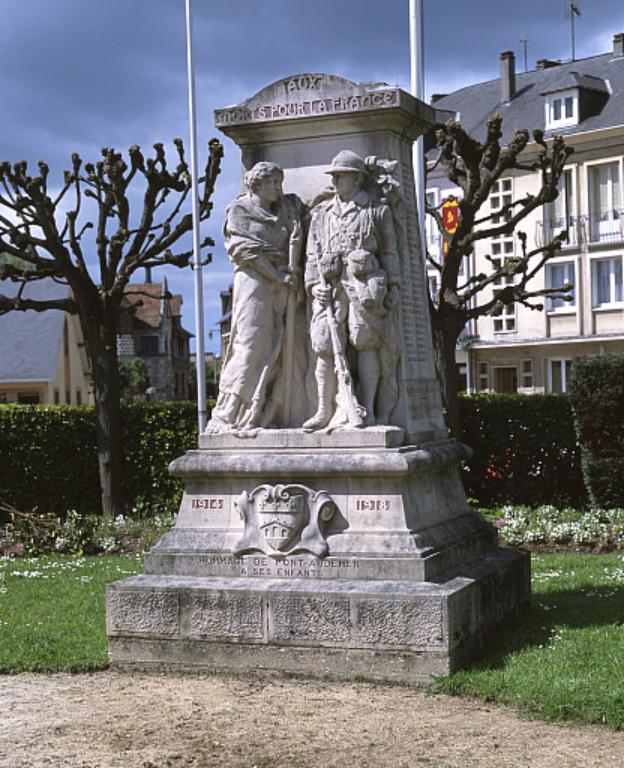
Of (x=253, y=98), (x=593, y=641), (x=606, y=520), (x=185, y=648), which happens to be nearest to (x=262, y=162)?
(x=253, y=98)

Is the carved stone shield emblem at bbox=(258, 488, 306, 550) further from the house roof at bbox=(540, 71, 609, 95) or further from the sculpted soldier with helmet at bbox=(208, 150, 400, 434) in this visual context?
the house roof at bbox=(540, 71, 609, 95)

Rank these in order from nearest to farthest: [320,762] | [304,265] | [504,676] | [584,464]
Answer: [320,762], [504,676], [304,265], [584,464]

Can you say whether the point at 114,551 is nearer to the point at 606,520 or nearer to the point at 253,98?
the point at 606,520

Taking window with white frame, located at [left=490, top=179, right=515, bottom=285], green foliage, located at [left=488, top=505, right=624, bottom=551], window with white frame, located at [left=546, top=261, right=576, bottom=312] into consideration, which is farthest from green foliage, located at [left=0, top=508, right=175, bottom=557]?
window with white frame, located at [left=490, top=179, right=515, bottom=285]

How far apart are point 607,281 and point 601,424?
27.7 meters

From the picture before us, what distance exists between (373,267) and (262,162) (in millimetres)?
1109

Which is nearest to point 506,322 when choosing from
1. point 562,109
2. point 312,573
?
point 562,109

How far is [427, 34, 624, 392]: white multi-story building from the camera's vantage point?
4234cm

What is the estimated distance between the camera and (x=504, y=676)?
23.6 ft

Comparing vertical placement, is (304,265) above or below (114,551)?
above

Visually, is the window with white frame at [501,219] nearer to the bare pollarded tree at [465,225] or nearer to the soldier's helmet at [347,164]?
the bare pollarded tree at [465,225]

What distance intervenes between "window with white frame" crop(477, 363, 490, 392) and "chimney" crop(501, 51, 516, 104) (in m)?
9.90

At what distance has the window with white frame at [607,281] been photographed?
42938mm

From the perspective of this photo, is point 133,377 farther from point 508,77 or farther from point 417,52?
point 417,52
